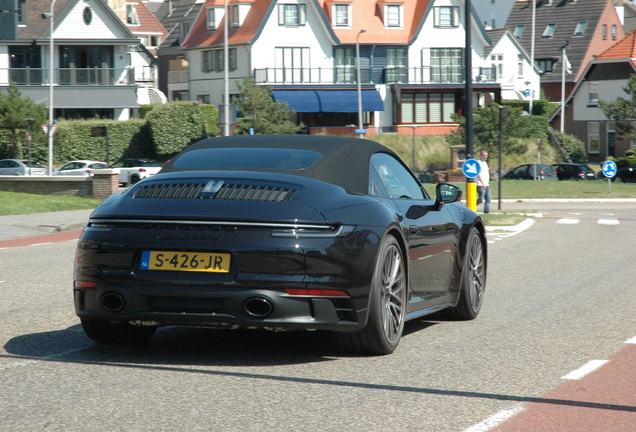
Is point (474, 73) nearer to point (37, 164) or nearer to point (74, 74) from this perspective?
point (74, 74)

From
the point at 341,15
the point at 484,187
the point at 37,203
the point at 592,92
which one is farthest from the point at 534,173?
the point at 37,203

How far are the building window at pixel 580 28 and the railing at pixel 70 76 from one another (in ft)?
146

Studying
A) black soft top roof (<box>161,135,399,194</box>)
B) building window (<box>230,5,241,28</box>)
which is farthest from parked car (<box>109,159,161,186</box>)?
black soft top roof (<box>161,135,399,194</box>)

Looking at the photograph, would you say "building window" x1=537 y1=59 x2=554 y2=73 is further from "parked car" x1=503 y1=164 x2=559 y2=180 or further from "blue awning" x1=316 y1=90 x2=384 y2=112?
"parked car" x1=503 y1=164 x2=559 y2=180

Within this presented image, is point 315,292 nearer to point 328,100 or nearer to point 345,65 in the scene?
point 328,100

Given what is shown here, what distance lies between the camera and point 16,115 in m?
48.6

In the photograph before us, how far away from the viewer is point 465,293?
8.16m

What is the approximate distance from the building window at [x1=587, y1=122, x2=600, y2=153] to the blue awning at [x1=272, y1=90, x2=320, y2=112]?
23635mm

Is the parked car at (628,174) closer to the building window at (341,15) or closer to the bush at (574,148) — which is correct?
the bush at (574,148)

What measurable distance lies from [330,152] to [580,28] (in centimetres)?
8794

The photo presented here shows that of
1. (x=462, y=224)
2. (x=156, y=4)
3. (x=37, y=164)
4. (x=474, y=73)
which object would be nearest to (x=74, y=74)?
(x=37, y=164)

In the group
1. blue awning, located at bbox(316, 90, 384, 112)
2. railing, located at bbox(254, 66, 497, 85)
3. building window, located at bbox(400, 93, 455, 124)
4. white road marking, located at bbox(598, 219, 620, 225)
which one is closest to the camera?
white road marking, located at bbox(598, 219, 620, 225)

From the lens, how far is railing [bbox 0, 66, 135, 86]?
60469mm

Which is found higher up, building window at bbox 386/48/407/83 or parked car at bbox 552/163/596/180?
building window at bbox 386/48/407/83
